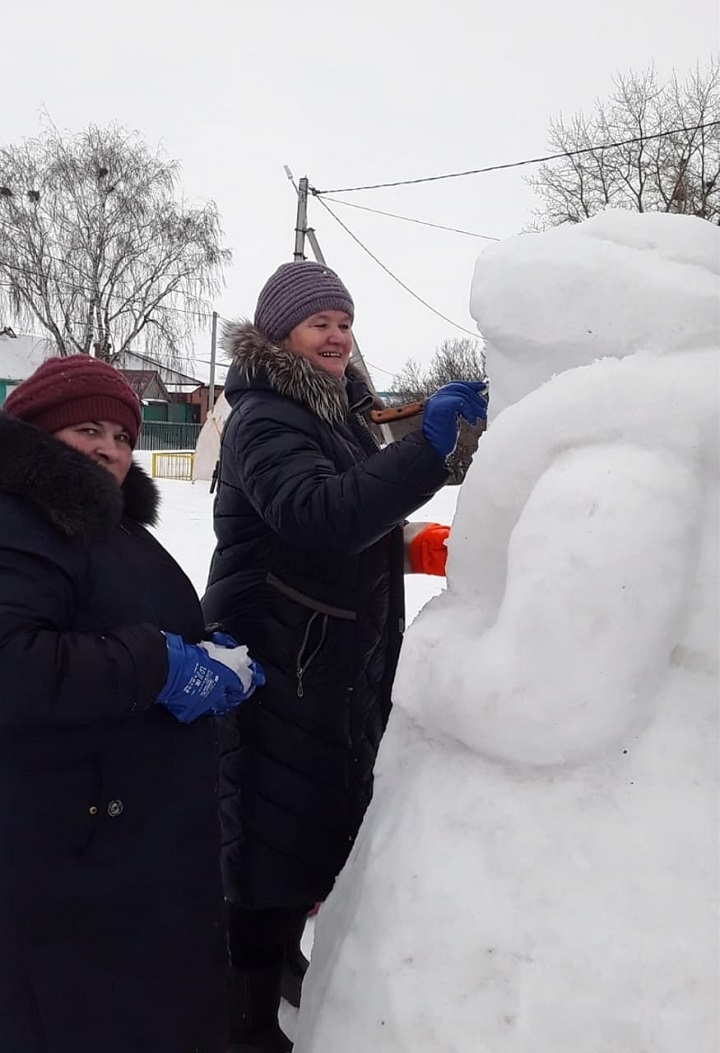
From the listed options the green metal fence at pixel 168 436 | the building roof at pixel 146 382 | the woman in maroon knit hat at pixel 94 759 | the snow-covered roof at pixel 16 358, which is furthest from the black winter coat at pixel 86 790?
the snow-covered roof at pixel 16 358

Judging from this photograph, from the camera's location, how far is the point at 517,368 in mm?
1423

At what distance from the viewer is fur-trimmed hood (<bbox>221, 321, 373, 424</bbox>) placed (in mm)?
2027

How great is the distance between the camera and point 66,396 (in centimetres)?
161

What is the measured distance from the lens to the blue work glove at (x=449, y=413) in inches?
72.0

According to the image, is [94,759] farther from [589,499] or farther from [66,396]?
[589,499]

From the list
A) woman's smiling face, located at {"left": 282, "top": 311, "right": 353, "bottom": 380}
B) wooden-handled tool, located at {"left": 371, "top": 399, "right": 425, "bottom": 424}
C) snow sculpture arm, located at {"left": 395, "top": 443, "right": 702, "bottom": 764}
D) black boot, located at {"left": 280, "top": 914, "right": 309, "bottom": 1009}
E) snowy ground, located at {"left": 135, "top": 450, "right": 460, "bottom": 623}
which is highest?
woman's smiling face, located at {"left": 282, "top": 311, "right": 353, "bottom": 380}

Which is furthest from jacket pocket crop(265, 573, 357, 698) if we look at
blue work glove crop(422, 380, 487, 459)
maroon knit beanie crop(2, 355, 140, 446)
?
maroon knit beanie crop(2, 355, 140, 446)

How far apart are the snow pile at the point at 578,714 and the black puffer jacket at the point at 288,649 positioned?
2.03ft

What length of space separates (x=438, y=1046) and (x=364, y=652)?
95cm

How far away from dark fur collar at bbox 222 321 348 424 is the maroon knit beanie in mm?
454

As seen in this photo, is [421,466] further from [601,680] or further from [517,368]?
[601,680]

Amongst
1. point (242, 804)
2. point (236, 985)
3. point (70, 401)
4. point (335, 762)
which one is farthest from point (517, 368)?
point (236, 985)

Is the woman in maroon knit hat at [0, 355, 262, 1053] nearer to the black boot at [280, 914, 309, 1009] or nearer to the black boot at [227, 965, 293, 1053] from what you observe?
the black boot at [227, 965, 293, 1053]

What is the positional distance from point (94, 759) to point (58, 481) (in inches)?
18.9
